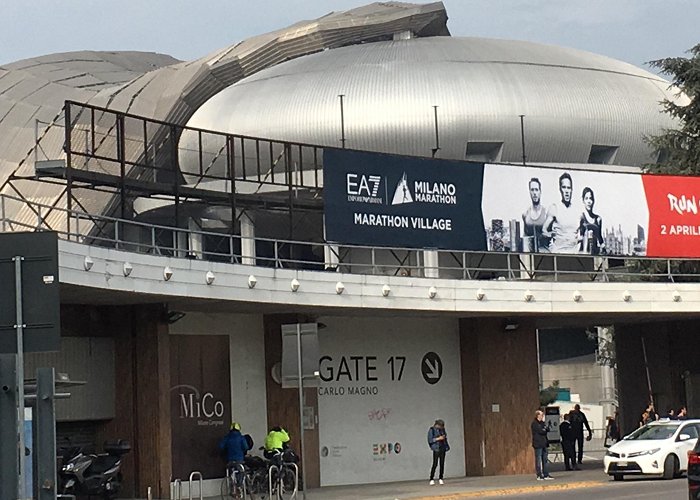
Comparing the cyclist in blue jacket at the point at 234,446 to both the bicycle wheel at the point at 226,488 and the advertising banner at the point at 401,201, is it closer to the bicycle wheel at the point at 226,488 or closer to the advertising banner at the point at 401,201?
the bicycle wheel at the point at 226,488

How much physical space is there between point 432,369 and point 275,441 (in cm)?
741

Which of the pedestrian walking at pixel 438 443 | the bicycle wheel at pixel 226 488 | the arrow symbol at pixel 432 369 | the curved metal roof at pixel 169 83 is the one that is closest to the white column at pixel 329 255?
the arrow symbol at pixel 432 369

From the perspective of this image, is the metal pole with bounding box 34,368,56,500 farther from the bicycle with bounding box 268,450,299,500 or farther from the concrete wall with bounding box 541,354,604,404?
the concrete wall with bounding box 541,354,604,404

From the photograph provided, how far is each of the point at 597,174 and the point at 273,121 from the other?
771 inches

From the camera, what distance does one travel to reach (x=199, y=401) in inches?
1237

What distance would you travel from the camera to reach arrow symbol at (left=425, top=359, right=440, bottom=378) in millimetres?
36844

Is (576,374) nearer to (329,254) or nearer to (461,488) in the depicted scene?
(329,254)

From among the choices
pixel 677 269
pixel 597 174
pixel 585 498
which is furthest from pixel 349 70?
pixel 585 498

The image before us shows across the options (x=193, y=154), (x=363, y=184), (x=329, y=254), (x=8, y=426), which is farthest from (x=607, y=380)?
(x=8, y=426)

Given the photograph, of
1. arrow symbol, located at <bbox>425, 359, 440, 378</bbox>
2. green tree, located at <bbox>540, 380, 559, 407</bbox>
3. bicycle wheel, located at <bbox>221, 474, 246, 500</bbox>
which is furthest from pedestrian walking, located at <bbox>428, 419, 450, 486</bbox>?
green tree, located at <bbox>540, 380, 559, 407</bbox>

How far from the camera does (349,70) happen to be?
187 feet

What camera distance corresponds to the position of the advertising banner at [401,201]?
112 ft

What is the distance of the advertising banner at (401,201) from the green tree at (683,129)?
53.4 ft

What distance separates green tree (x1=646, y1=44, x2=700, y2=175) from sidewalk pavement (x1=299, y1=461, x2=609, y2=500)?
17614 millimetres
